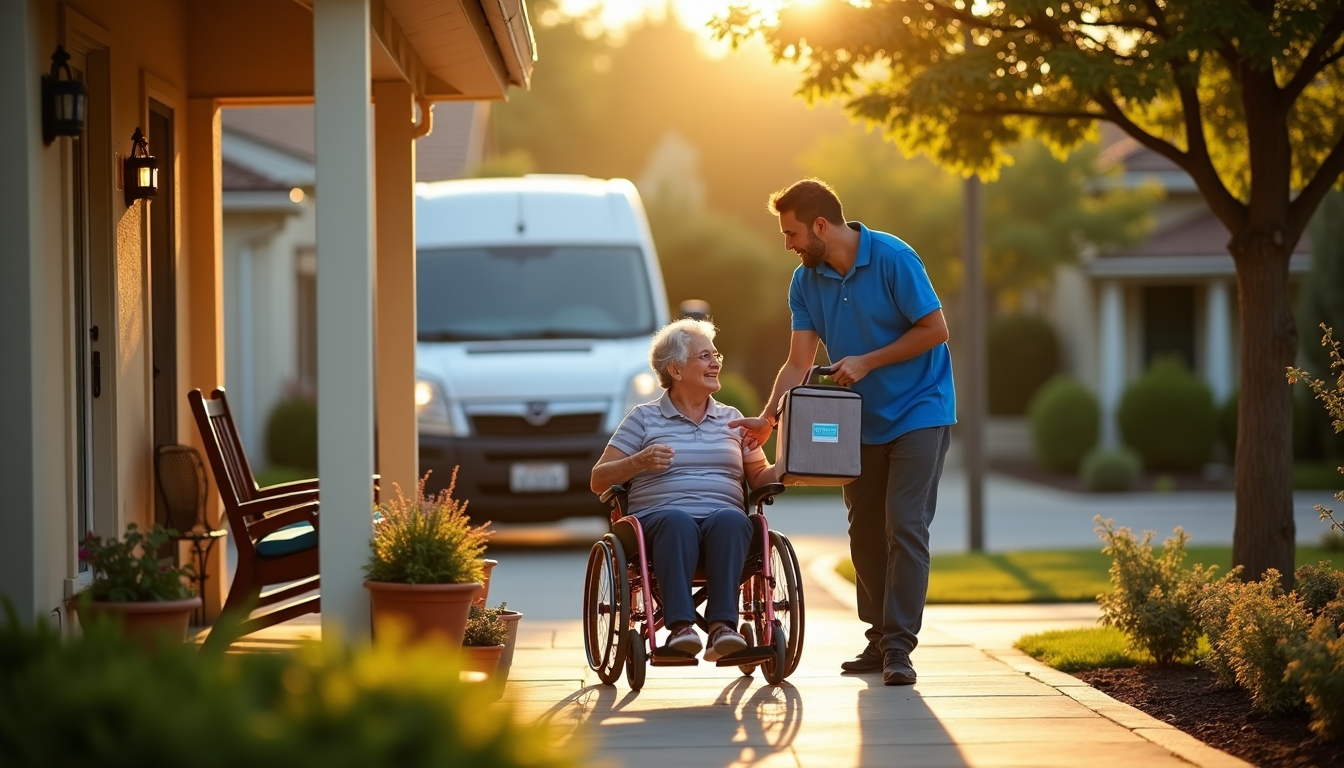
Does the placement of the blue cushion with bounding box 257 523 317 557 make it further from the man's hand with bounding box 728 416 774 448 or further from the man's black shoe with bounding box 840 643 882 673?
the man's black shoe with bounding box 840 643 882 673

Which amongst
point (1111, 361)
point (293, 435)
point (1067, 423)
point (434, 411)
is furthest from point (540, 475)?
point (1111, 361)

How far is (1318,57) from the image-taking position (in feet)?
25.6

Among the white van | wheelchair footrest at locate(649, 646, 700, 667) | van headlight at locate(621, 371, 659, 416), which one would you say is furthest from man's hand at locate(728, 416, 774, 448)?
van headlight at locate(621, 371, 659, 416)

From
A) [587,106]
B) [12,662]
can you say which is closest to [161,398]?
[12,662]

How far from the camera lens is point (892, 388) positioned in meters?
6.44

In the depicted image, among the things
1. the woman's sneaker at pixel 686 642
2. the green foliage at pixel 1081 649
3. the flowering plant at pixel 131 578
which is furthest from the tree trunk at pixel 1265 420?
the flowering plant at pixel 131 578

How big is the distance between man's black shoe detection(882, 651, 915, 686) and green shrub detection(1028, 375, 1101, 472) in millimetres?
17564

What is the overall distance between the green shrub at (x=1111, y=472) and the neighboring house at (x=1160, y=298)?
3.29 metres

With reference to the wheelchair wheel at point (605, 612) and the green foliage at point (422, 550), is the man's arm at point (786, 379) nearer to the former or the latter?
the wheelchair wheel at point (605, 612)

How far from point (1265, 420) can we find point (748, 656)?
3361 millimetres

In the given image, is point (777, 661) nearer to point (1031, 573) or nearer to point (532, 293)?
point (1031, 573)

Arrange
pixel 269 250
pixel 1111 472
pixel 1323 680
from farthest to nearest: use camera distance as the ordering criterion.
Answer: pixel 1111 472 → pixel 269 250 → pixel 1323 680

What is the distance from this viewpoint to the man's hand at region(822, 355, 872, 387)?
20.3 feet

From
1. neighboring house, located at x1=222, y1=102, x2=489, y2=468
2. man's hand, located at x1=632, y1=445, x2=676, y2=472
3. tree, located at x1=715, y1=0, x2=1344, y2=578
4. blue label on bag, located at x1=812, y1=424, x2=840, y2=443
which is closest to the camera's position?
man's hand, located at x1=632, y1=445, x2=676, y2=472
